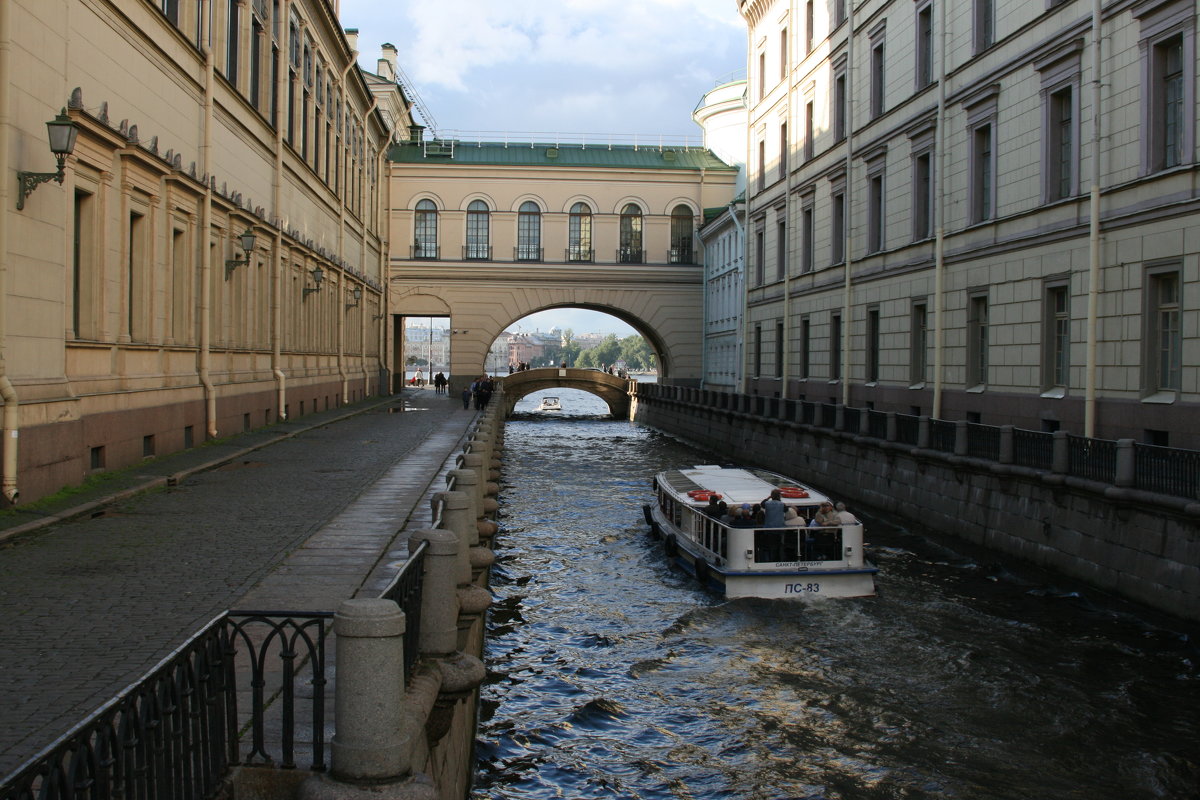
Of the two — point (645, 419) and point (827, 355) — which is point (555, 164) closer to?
point (645, 419)

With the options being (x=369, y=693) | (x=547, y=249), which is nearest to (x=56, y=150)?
(x=369, y=693)

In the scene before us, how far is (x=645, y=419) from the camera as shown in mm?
61906

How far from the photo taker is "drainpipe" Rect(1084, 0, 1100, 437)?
61.5 ft

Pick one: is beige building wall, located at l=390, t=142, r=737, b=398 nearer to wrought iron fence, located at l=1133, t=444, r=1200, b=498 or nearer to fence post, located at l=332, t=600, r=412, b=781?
wrought iron fence, located at l=1133, t=444, r=1200, b=498

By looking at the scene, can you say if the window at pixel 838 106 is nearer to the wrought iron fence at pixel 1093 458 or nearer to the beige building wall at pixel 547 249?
the wrought iron fence at pixel 1093 458

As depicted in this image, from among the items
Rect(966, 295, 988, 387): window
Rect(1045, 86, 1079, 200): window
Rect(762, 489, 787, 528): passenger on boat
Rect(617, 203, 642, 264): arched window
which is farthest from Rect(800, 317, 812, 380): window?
Rect(617, 203, 642, 264): arched window

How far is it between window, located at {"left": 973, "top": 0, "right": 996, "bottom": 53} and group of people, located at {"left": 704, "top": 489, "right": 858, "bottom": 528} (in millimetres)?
12610

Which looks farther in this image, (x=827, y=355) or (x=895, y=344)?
(x=827, y=355)

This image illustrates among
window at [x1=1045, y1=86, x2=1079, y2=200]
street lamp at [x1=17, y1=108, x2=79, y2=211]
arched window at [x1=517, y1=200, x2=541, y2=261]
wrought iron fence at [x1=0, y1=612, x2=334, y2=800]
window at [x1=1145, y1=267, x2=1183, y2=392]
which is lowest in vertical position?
wrought iron fence at [x1=0, y1=612, x2=334, y2=800]

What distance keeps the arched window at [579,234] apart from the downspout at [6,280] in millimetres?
47090

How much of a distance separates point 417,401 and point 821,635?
40.4 meters

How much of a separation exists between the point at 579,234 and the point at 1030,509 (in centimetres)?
4439

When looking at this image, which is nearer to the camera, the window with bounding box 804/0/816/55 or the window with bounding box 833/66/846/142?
the window with bounding box 833/66/846/142

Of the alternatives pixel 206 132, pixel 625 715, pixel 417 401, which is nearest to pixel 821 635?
pixel 625 715
